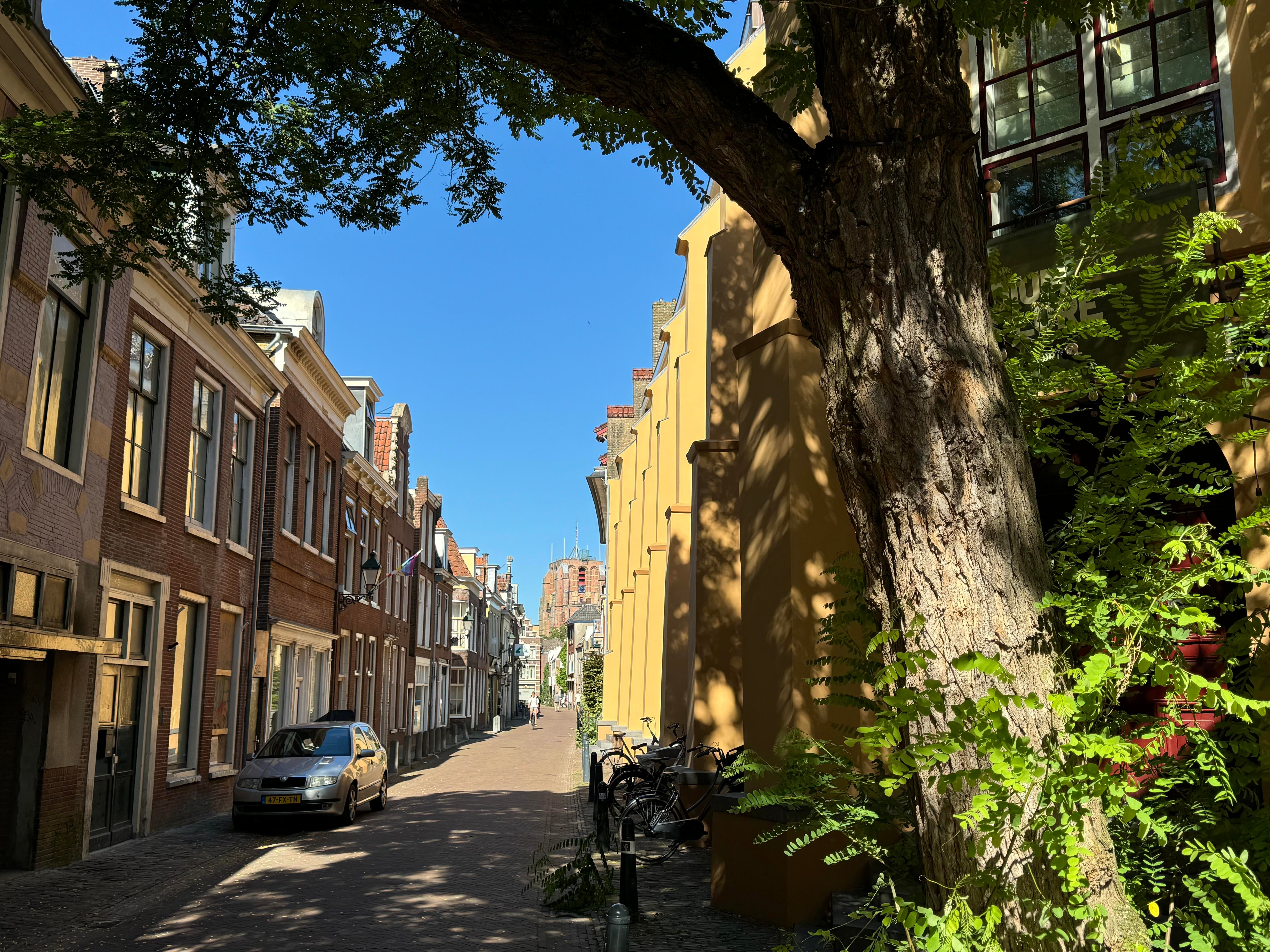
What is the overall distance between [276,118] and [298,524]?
1559cm

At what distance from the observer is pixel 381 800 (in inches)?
698

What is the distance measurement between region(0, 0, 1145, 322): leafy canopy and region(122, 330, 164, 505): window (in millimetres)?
6232

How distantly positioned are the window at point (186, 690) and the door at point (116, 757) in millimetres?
1304

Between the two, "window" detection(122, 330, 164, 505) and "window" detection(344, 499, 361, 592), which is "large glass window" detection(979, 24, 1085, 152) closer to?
"window" detection(122, 330, 164, 505)

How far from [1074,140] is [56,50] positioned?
10.1 meters

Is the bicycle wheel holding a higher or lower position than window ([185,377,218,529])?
lower

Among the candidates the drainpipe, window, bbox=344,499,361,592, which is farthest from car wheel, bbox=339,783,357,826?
window, bbox=344,499,361,592

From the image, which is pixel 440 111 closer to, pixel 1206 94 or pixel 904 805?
pixel 1206 94

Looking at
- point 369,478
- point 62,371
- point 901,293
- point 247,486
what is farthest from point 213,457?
point 901,293

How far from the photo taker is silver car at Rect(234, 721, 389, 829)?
584 inches

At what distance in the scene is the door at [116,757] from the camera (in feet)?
43.8

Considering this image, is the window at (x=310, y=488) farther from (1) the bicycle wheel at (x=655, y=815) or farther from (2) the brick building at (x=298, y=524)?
(1) the bicycle wheel at (x=655, y=815)

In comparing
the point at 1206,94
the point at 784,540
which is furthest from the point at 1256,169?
the point at 784,540

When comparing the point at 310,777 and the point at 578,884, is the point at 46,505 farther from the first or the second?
the point at 578,884
